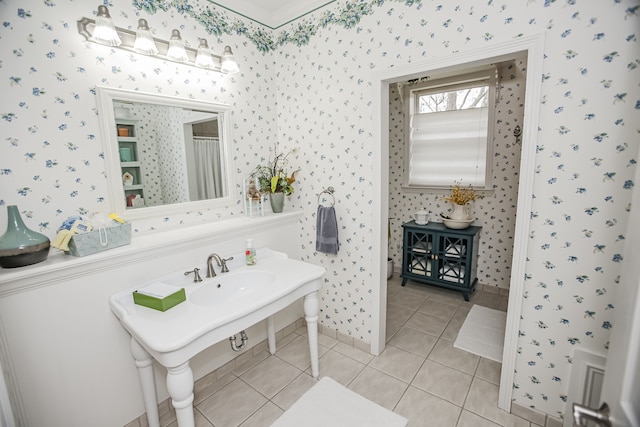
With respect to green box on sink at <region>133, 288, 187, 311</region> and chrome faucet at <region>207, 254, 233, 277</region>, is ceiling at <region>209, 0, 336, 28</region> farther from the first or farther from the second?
green box on sink at <region>133, 288, 187, 311</region>

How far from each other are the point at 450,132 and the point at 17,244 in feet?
11.8

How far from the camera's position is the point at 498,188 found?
3152mm

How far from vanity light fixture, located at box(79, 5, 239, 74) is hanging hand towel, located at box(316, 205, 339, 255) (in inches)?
46.7

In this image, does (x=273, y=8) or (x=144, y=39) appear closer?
(x=144, y=39)

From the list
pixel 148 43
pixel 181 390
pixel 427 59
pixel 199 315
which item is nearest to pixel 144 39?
pixel 148 43

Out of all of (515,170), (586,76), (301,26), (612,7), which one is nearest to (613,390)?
(586,76)

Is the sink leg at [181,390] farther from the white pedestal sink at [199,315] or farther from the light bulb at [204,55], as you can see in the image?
the light bulb at [204,55]

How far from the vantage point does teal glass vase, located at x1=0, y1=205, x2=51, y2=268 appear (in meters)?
1.26

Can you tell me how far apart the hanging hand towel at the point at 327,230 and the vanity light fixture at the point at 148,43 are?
119 centimetres

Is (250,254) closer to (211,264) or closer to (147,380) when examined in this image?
(211,264)

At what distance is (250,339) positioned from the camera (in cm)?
235

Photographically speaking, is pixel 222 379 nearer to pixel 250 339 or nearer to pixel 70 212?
pixel 250 339

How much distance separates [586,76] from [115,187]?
7.97 ft

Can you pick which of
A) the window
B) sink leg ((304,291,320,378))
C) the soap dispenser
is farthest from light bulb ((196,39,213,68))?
the window
